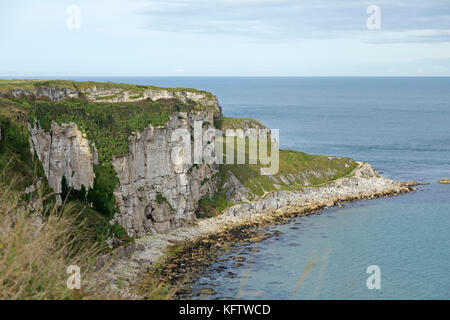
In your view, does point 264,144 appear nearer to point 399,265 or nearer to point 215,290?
point 399,265

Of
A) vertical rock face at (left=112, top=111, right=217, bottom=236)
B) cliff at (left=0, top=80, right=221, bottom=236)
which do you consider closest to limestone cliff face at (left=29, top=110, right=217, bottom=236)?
vertical rock face at (left=112, top=111, right=217, bottom=236)

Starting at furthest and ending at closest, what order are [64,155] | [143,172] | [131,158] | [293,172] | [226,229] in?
[293,172] → [226,229] → [143,172] → [131,158] → [64,155]

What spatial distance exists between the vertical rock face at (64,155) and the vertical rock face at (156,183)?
3933 millimetres

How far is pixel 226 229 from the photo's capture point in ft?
224

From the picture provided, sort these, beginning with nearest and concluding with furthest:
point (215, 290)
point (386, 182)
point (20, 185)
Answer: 1. point (20, 185)
2. point (215, 290)
3. point (386, 182)

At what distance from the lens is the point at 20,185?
1714 inches

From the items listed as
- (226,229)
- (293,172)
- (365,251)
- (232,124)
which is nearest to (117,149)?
(226,229)

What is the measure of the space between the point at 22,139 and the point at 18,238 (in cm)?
4218

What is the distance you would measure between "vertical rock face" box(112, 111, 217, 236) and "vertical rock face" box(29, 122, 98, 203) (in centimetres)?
393

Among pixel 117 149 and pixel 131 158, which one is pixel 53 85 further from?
pixel 131 158

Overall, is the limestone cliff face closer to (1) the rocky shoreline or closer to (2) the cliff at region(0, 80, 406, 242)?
(2) the cliff at region(0, 80, 406, 242)

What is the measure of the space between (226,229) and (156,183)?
1118 centimetres

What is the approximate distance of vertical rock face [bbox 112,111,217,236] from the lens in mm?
62562
